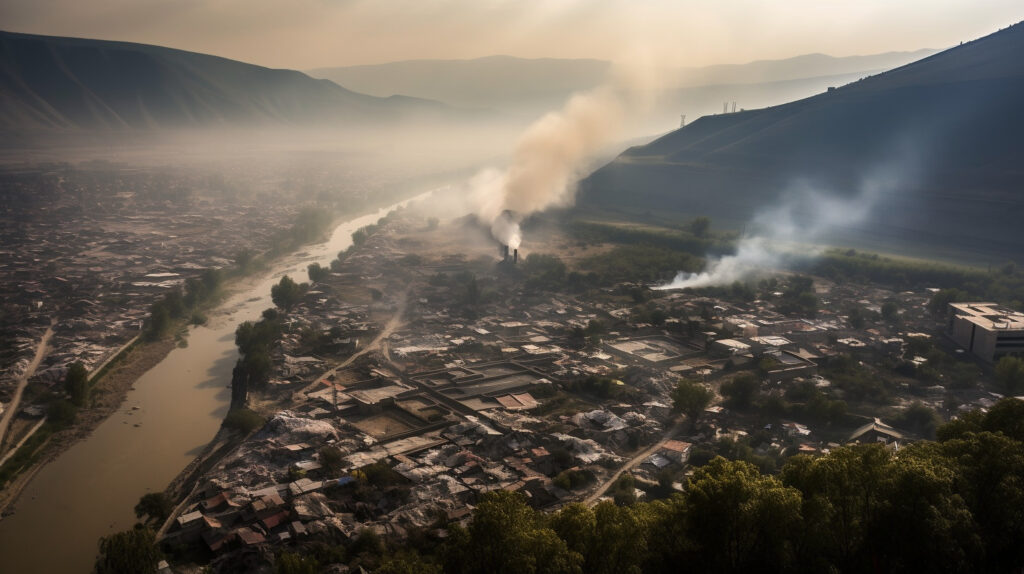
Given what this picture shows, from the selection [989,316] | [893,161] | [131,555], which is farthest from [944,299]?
[893,161]

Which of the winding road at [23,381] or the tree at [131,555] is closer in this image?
the tree at [131,555]

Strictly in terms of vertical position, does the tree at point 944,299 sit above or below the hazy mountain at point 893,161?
below

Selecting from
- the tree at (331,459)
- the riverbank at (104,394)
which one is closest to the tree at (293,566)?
the tree at (331,459)

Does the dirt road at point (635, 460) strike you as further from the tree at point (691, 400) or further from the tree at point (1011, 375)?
the tree at point (1011, 375)

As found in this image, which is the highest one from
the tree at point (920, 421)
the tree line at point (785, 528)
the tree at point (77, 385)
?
the tree line at point (785, 528)

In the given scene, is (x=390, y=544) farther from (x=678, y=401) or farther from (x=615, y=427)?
(x=678, y=401)

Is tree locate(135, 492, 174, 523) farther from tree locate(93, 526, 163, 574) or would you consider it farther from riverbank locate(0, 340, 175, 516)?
riverbank locate(0, 340, 175, 516)

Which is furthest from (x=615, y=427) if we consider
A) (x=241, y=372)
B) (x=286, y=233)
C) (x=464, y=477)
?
(x=286, y=233)

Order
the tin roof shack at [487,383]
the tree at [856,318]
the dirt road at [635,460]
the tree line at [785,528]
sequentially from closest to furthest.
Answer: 1. the tree line at [785,528]
2. the dirt road at [635,460]
3. the tin roof shack at [487,383]
4. the tree at [856,318]
